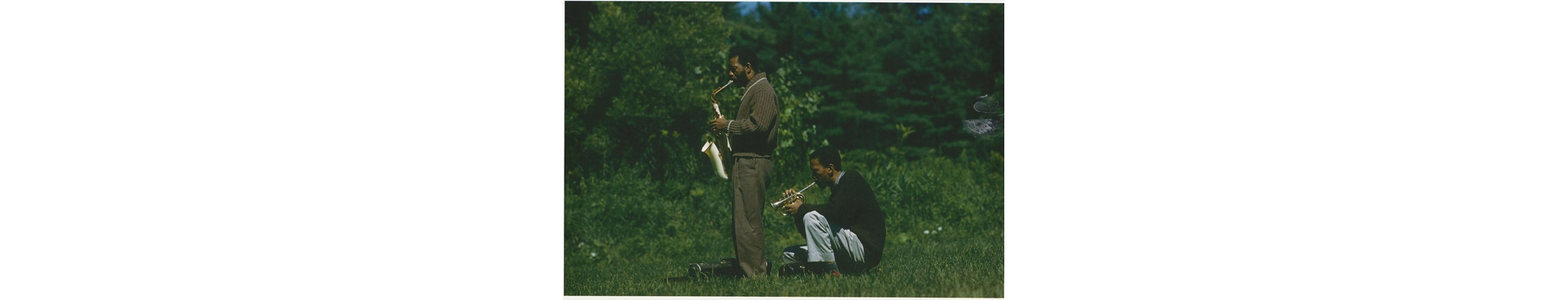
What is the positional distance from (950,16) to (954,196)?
101 inches

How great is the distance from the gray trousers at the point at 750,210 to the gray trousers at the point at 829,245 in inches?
8.4

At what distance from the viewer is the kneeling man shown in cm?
604

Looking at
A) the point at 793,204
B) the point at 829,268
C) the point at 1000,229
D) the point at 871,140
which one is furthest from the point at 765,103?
the point at 871,140

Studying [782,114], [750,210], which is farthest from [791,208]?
[782,114]

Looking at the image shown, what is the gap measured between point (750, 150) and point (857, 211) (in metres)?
0.67

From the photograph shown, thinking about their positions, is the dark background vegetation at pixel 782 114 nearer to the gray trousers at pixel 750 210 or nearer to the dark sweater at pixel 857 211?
the dark sweater at pixel 857 211

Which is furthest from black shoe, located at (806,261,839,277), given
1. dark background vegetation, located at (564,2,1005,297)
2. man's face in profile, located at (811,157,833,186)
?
dark background vegetation, located at (564,2,1005,297)

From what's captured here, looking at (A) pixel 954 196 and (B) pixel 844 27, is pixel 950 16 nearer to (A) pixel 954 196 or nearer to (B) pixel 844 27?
(B) pixel 844 27

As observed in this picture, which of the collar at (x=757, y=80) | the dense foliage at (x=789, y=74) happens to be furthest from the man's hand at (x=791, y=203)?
the dense foliage at (x=789, y=74)

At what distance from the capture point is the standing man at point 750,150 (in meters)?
5.91

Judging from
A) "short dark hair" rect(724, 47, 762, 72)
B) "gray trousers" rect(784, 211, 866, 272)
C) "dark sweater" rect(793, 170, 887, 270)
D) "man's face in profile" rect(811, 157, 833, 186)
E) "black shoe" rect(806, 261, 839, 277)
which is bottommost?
"black shoe" rect(806, 261, 839, 277)

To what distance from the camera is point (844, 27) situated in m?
13.2

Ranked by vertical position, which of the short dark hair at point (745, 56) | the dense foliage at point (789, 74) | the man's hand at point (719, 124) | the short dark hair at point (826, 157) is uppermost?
the dense foliage at point (789, 74)

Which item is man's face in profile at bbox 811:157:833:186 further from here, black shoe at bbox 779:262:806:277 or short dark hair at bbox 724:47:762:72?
short dark hair at bbox 724:47:762:72
